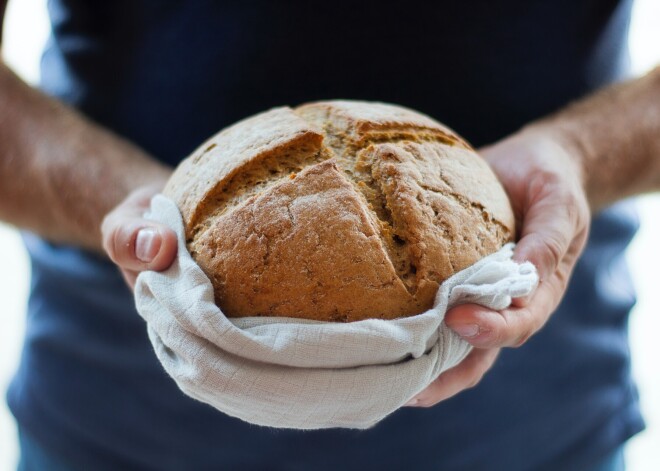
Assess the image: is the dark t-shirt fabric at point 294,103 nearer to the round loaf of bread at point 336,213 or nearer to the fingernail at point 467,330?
the round loaf of bread at point 336,213

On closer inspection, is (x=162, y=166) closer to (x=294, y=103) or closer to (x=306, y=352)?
(x=294, y=103)

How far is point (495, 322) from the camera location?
3.67 feet

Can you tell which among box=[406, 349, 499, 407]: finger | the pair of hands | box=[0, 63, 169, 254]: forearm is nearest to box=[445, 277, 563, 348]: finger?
the pair of hands

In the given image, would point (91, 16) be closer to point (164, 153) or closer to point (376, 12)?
point (164, 153)

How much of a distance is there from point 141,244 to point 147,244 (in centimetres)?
2

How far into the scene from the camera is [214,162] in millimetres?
1240

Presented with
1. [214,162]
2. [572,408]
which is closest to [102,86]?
[214,162]

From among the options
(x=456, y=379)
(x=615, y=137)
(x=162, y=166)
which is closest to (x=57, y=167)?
(x=162, y=166)

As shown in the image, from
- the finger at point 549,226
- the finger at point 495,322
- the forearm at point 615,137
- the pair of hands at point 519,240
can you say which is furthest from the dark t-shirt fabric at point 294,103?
the finger at point 495,322

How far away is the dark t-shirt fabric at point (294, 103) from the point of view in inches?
65.3

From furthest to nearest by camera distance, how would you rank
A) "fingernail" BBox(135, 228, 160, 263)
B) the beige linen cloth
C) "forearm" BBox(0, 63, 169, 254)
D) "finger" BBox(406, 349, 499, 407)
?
"forearm" BBox(0, 63, 169, 254) → "finger" BBox(406, 349, 499, 407) → "fingernail" BBox(135, 228, 160, 263) → the beige linen cloth

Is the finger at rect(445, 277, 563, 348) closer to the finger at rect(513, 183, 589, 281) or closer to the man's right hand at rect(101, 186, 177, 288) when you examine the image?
the finger at rect(513, 183, 589, 281)

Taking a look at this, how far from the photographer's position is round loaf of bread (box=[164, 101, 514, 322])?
1076 mm

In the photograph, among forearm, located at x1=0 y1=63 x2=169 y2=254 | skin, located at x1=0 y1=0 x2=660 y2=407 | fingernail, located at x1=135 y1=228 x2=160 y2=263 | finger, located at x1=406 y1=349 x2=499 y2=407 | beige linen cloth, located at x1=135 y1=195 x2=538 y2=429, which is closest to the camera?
beige linen cloth, located at x1=135 y1=195 x2=538 y2=429
